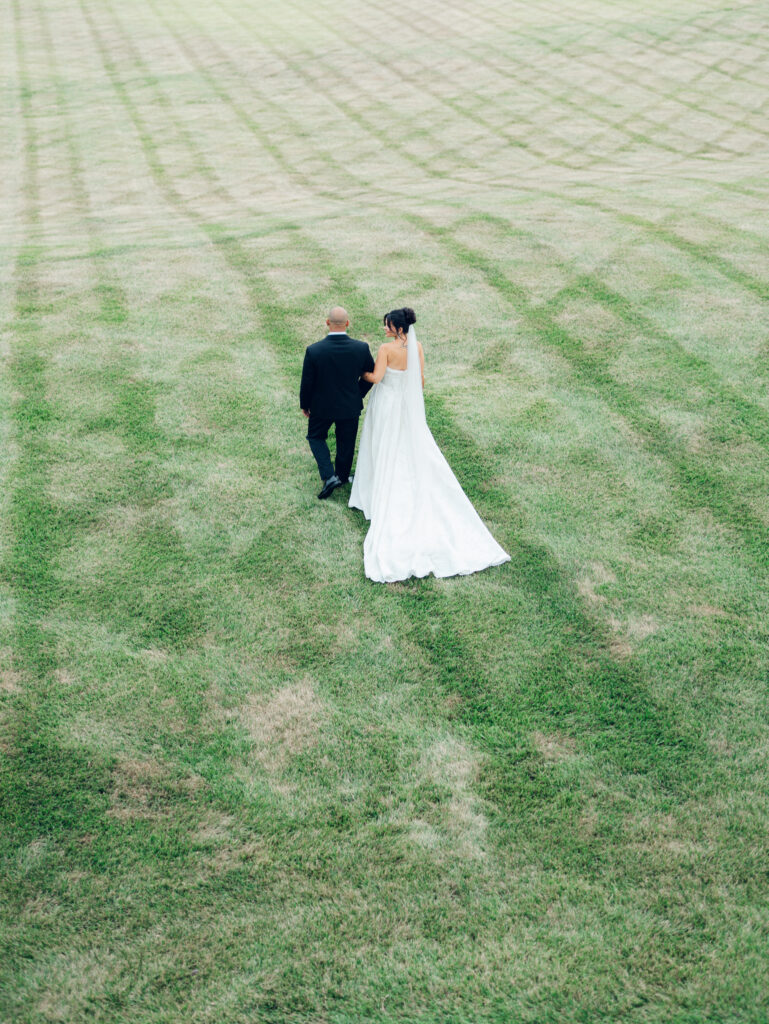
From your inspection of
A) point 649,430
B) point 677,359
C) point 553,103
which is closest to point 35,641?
point 649,430

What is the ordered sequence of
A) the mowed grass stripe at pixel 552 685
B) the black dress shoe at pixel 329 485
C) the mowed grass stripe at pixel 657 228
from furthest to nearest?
1. the mowed grass stripe at pixel 657 228
2. the black dress shoe at pixel 329 485
3. the mowed grass stripe at pixel 552 685

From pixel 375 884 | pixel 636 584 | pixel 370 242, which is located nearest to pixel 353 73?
pixel 370 242

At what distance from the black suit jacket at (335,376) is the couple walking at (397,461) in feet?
0.03

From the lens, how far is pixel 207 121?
3167cm

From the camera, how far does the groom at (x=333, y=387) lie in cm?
808

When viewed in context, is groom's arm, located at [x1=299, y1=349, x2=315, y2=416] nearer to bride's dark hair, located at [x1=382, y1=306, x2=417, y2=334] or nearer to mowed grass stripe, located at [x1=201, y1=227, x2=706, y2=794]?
bride's dark hair, located at [x1=382, y1=306, x2=417, y2=334]

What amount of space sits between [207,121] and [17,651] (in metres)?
30.6

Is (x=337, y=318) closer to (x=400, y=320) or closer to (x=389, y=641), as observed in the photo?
(x=400, y=320)

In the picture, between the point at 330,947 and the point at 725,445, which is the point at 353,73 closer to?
the point at 725,445

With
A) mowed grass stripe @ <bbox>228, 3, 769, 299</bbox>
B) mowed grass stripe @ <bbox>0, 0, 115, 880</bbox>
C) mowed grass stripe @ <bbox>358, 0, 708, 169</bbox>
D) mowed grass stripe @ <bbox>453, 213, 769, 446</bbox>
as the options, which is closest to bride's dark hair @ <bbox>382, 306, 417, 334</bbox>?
mowed grass stripe @ <bbox>0, 0, 115, 880</bbox>

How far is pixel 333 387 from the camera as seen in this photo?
8.24 metres

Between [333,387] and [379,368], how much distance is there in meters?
0.60

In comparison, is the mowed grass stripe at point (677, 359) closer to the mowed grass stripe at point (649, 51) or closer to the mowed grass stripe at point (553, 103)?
the mowed grass stripe at point (553, 103)

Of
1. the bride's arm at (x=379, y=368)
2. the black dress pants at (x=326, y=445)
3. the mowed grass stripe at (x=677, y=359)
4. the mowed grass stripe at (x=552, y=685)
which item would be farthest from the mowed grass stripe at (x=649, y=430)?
the black dress pants at (x=326, y=445)
